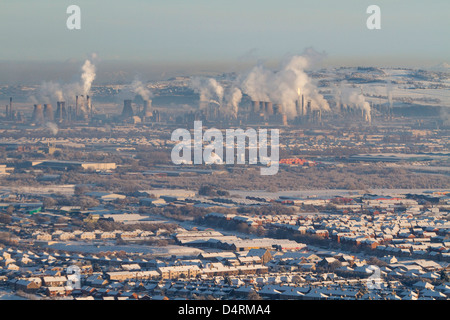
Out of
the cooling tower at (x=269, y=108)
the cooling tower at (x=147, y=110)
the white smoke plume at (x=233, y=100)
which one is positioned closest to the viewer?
the cooling tower at (x=269, y=108)

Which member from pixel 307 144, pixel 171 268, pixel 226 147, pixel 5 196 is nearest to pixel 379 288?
pixel 171 268

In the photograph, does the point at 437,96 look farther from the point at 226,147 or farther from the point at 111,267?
the point at 111,267

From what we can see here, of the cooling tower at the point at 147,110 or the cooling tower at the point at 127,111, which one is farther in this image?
the cooling tower at the point at 147,110

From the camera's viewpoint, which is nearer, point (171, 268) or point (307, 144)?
point (171, 268)
